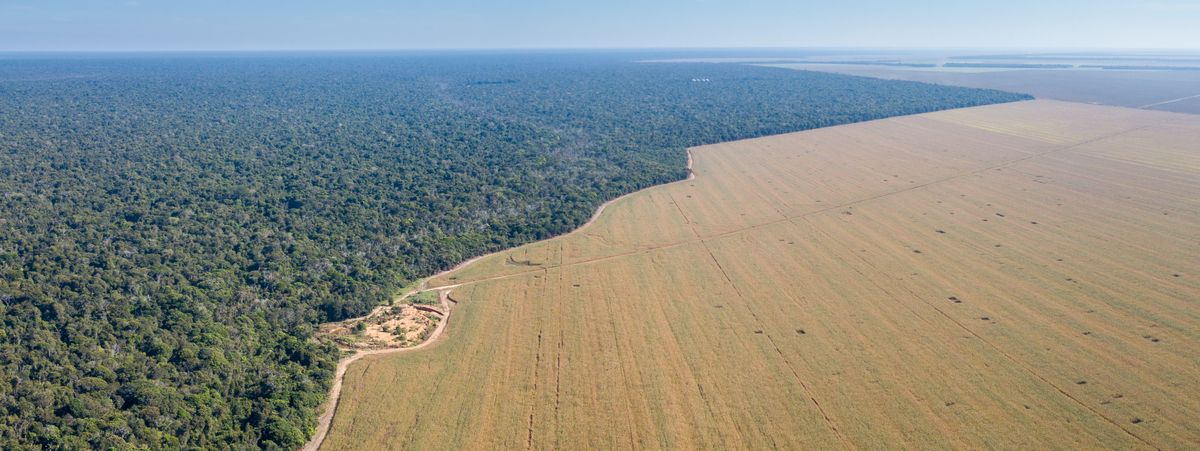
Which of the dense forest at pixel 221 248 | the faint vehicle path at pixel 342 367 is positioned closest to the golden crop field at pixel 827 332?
the faint vehicle path at pixel 342 367

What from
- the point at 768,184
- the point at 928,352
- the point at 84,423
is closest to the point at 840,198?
A: the point at 768,184

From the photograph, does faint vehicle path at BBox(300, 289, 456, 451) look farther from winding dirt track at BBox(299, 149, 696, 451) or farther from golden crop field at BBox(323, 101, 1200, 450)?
golden crop field at BBox(323, 101, 1200, 450)

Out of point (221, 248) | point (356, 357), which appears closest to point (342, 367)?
point (356, 357)

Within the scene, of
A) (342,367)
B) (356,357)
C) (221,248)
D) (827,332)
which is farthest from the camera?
(221,248)

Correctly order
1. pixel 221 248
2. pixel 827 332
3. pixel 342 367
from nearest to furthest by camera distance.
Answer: pixel 342 367
pixel 827 332
pixel 221 248

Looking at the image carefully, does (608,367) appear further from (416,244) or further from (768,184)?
(768,184)

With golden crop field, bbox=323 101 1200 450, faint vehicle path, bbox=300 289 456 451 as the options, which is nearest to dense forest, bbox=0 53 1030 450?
faint vehicle path, bbox=300 289 456 451

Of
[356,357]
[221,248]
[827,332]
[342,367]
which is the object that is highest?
[221,248]

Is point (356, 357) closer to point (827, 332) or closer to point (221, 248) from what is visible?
point (221, 248)

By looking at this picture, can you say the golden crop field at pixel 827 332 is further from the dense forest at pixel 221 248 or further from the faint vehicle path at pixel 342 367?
the dense forest at pixel 221 248
